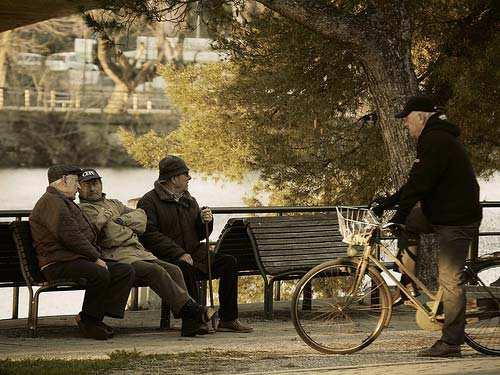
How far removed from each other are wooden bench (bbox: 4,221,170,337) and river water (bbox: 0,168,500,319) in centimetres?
1418

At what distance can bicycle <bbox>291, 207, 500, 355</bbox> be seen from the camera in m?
8.40

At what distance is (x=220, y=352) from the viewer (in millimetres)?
8562

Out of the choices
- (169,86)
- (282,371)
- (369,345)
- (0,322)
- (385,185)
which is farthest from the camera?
(169,86)

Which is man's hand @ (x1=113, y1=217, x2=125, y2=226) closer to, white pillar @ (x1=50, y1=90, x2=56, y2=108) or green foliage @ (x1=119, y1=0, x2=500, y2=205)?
green foliage @ (x1=119, y1=0, x2=500, y2=205)

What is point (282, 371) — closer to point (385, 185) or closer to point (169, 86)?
point (385, 185)

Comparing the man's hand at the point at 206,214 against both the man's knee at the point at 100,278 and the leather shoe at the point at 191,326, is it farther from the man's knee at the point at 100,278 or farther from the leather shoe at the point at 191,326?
the man's knee at the point at 100,278

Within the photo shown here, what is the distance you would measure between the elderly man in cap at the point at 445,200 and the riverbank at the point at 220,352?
333 mm

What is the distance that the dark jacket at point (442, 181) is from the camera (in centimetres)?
818

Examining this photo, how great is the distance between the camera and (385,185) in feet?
70.7

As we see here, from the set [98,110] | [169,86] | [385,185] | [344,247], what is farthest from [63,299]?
[98,110]

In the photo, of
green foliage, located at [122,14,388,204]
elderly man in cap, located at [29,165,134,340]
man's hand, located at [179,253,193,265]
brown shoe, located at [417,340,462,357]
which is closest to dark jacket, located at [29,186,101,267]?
elderly man in cap, located at [29,165,134,340]

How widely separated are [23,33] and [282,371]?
53.3 meters

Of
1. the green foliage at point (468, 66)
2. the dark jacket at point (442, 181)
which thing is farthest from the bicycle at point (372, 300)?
the green foliage at point (468, 66)

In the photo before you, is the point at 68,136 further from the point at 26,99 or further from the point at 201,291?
the point at 201,291
